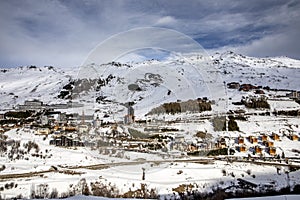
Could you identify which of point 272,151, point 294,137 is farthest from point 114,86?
point 272,151

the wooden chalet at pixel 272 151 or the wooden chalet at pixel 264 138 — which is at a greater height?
the wooden chalet at pixel 264 138

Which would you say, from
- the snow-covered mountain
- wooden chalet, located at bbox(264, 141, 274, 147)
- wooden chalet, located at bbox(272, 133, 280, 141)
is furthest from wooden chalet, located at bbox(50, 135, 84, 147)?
wooden chalet, located at bbox(272, 133, 280, 141)

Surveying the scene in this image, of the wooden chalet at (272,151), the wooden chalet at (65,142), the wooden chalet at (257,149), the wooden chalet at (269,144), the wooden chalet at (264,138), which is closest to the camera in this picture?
the wooden chalet at (272,151)

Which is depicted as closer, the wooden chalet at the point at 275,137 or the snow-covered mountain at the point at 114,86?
the wooden chalet at the point at 275,137

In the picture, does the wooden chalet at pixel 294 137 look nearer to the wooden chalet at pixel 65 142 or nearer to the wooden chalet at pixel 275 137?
the wooden chalet at pixel 275 137

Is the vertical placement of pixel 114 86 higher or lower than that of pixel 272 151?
higher

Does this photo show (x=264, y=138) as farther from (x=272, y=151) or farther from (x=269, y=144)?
(x=272, y=151)

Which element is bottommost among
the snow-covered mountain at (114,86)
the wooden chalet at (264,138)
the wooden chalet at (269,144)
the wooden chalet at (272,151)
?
the wooden chalet at (272,151)

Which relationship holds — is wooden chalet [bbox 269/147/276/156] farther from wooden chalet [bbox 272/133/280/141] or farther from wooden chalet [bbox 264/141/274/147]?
wooden chalet [bbox 272/133/280/141]

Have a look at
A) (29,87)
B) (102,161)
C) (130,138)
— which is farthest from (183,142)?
(29,87)

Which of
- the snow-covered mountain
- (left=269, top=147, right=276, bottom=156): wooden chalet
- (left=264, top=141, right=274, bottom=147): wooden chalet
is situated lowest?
(left=269, top=147, right=276, bottom=156): wooden chalet

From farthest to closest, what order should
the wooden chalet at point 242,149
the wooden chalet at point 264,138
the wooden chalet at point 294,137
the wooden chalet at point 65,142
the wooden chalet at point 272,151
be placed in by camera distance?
the wooden chalet at point 294,137
the wooden chalet at point 264,138
the wooden chalet at point 65,142
the wooden chalet at point 242,149
the wooden chalet at point 272,151

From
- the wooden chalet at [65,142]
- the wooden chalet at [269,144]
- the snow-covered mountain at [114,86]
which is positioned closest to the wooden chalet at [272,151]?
the wooden chalet at [269,144]
